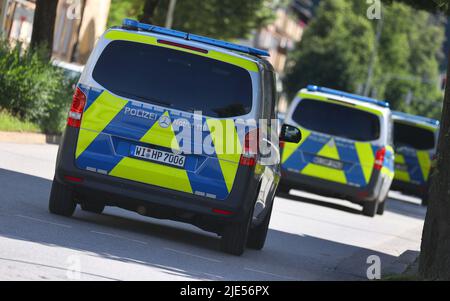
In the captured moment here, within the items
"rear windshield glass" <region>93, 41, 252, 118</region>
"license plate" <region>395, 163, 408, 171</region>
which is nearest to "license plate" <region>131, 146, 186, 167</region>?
"rear windshield glass" <region>93, 41, 252, 118</region>

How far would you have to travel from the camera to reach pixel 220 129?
12062 mm

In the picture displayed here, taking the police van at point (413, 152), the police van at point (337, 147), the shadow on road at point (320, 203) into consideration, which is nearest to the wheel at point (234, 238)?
the police van at point (337, 147)

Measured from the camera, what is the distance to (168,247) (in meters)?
12.1

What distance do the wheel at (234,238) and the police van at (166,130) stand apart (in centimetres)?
8

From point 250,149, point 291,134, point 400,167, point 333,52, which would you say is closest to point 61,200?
point 250,149

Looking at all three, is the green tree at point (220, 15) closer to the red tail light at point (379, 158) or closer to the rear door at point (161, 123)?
the red tail light at point (379, 158)

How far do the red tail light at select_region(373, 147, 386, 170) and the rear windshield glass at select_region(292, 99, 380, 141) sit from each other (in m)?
0.23

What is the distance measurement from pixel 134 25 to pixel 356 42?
282 feet

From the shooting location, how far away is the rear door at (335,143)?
75.5 feet

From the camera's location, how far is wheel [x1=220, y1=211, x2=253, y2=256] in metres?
12.5

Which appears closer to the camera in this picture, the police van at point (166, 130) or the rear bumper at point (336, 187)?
the police van at point (166, 130)

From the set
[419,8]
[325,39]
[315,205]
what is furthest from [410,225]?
[325,39]

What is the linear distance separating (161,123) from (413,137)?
21.2m

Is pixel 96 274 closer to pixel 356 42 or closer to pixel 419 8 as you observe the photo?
pixel 419 8
